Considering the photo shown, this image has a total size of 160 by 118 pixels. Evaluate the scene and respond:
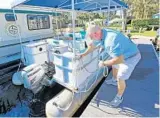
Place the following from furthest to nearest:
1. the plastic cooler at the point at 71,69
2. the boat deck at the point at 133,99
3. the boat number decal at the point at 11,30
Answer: the boat number decal at the point at 11,30, the plastic cooler at the point at 71,69, the boat deck at the point at 133,99

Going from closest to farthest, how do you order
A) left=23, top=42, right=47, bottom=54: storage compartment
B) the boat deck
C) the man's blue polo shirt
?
the man's blue polo shirt → the boat deck → left=23, top=42, right=47, bottom=54: storage compartment

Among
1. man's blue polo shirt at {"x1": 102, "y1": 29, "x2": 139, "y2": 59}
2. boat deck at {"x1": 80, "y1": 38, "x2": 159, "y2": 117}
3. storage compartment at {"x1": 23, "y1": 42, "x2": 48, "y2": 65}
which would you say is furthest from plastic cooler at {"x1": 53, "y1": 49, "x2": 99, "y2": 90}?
storage compartment at {"x1": 23, "y1": 42, "x2": 48, "y2": 65}

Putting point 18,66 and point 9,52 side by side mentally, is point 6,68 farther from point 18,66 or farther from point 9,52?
point 9,52

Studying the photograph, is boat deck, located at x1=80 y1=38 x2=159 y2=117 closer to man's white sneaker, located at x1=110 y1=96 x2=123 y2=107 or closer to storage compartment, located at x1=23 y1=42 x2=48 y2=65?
man's white sneaker, located at x1=110 y1=96 x2=123 y2=107

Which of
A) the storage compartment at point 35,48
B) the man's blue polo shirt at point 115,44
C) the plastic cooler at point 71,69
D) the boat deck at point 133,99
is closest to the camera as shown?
the man's blue polo shirt at point 115,44

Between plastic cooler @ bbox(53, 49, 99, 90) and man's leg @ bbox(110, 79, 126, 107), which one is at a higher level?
plastic cooler @ bbox(53, 49, 99, 90)

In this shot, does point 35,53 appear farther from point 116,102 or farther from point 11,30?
point 116,102

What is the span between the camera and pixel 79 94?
3.81 m

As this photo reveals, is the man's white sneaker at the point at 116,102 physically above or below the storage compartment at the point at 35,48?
below

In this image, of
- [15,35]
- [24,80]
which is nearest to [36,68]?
[24,80]

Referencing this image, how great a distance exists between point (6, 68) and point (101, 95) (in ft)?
12.9

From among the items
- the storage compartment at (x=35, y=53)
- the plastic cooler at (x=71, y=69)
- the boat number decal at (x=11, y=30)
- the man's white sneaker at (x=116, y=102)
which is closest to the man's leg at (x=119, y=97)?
the man's white sneaker at (x=116, y=102)

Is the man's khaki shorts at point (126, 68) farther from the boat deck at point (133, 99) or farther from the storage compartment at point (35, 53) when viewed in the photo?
the storage compartment at point (35, 53)

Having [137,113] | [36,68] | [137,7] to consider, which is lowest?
[137,113]
